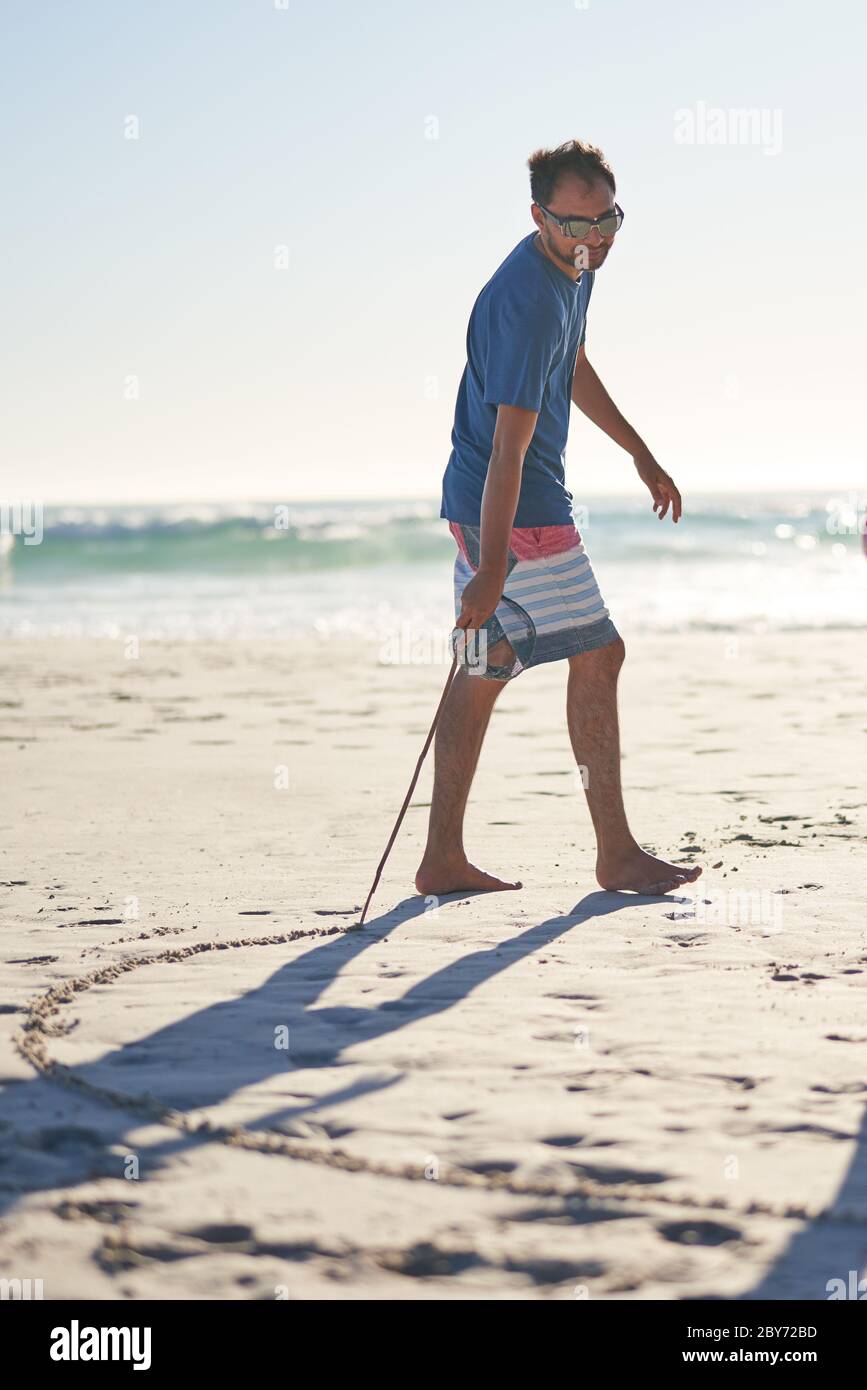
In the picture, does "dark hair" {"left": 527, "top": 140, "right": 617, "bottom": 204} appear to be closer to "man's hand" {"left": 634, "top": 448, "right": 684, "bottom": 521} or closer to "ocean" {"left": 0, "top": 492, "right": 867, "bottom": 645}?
"man's hand" {"left": 634, "top": 448, "right": 684, "bottom": 521}

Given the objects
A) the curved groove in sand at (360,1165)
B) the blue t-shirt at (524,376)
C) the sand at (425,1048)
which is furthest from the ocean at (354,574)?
the curved groove in sand at (360,1165)

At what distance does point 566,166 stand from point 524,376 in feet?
1.82

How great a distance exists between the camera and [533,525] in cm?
386

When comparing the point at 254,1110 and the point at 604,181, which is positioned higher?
the point at 604,181

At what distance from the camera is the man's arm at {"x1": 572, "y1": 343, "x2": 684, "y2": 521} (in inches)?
169

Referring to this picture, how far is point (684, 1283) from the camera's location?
194cm

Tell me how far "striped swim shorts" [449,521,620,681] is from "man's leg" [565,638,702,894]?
79 mm

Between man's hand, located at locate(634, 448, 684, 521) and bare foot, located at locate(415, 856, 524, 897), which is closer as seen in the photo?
bare foot, located at locate(415, 856, 524, 897)

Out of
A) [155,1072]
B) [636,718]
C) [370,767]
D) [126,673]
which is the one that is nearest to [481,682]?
[155,1072]

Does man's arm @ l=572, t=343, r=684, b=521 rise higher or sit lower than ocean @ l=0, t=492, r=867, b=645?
higher

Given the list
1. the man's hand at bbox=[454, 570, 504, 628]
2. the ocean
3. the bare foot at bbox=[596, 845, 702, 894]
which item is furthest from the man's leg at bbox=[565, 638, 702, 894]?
the ocean
